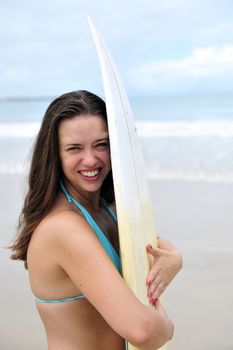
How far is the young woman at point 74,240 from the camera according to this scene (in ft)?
5.12

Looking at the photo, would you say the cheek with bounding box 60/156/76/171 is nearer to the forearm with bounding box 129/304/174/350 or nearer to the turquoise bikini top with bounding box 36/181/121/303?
the turquoise bikini top with bounding box 36/181/121/303

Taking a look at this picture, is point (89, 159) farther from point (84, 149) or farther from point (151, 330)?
point (151, 330)

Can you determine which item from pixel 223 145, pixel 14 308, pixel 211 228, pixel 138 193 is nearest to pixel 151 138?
pixel 223 145

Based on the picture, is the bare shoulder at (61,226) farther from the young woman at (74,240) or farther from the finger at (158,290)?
the finger at (158,290)

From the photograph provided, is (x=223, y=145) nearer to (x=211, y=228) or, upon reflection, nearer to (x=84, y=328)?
(x=211, y=228)

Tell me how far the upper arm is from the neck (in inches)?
8.0

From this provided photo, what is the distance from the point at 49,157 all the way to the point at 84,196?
19 cm

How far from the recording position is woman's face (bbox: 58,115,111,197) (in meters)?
1.72

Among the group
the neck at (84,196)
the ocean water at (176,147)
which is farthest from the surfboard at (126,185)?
the ocean water at (176,147)

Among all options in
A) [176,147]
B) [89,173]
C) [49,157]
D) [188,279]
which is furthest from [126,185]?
[176,147]

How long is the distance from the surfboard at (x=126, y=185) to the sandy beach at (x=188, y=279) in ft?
5.35

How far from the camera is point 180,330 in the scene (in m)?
3.57

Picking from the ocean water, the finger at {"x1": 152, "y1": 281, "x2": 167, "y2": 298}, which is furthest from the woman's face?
the ocean water

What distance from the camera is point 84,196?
1887 millimetres
